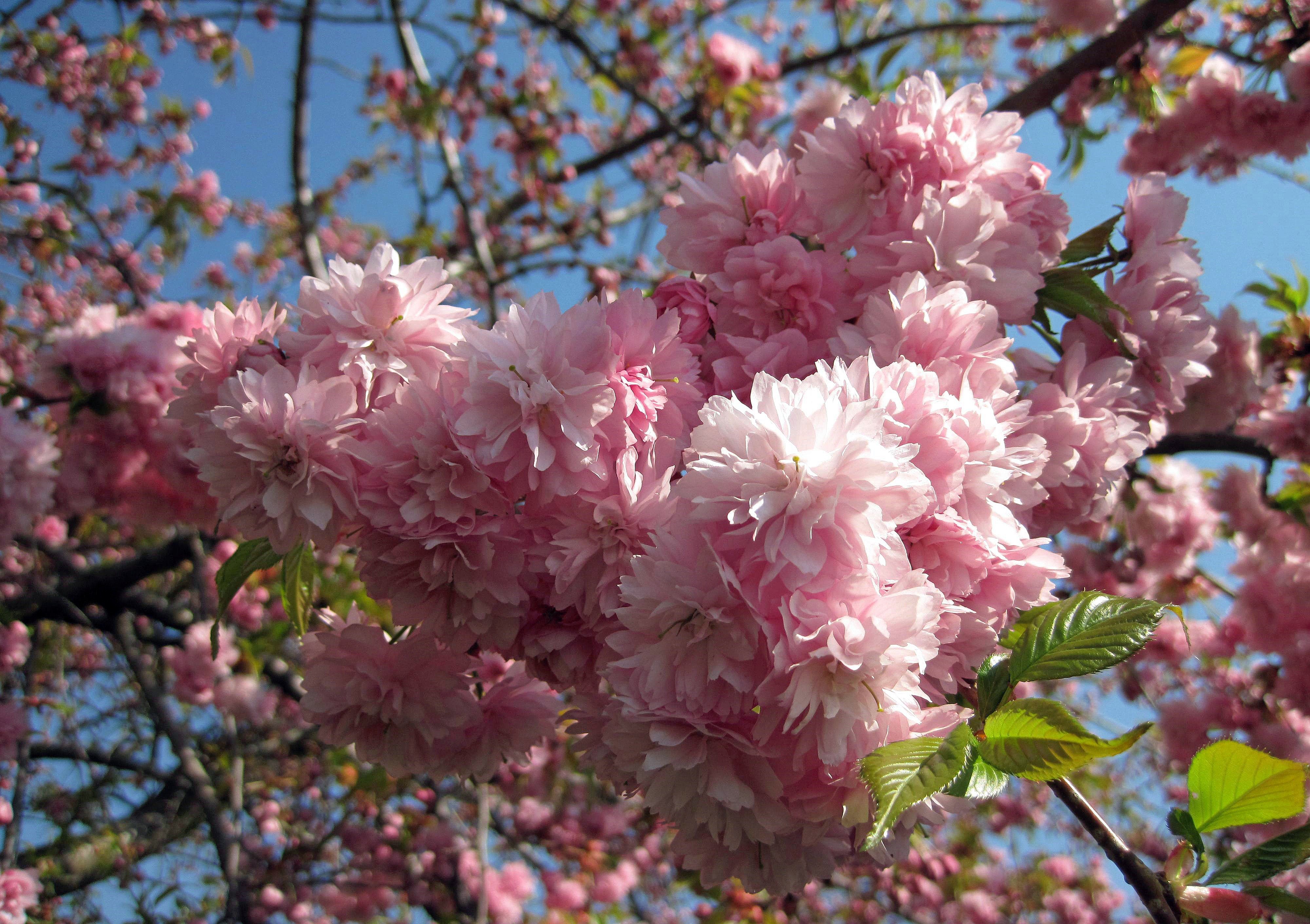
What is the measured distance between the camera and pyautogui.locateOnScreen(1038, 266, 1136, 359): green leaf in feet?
3.62

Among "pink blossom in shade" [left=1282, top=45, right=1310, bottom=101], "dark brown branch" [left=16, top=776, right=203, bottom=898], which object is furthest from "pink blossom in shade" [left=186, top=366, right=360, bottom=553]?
"dark brown branch" [left=16, top=776, right=203, bottom=898]

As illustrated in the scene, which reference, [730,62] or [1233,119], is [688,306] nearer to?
[1233,119]

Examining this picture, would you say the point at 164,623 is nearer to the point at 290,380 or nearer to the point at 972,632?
the point at 290,380

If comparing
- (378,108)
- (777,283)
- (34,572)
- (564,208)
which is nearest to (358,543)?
(777,283)

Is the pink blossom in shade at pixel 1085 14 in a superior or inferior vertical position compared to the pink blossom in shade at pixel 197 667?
superior

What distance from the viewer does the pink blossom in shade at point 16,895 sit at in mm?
2514

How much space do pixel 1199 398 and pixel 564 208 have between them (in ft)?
10.3

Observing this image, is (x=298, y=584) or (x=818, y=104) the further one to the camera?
(x=818, y=104)

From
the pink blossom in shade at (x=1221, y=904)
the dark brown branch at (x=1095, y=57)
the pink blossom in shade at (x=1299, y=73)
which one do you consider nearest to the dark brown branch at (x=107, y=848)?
the pink blossom in shade at (x=1221, y=904)

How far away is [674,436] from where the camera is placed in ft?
3.03

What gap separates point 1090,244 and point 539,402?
96 centimetres

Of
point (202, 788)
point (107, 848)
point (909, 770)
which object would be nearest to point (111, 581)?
point (202, 788)

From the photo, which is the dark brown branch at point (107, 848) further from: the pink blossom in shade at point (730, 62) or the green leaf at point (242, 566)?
the pink blossom in shade at point (730, 62)

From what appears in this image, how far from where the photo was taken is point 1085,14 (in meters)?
2.68
